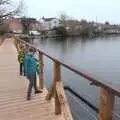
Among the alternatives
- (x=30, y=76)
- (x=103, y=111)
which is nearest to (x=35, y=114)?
(x=30, y=76)

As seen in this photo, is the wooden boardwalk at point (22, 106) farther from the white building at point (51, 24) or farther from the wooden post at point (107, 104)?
the white building at point (51, 24)

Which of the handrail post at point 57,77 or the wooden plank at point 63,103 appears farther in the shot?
the handrail post at point 57,77

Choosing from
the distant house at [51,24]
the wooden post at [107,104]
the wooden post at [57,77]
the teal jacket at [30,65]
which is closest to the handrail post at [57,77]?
the wooden post at [57,77]

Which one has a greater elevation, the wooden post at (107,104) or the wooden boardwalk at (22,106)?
the wooden post at (107,104)

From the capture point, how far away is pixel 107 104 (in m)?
3.54

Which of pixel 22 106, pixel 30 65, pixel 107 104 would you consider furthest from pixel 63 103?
pixel 30 65

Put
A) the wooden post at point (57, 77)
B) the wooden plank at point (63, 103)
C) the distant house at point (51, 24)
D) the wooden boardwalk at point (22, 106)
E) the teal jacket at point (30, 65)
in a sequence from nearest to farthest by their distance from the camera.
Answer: the wooden plank at point (63, 103), the wooden post at point (57, 77), the wooden boardwalk at point (22, 106), the teal jacket at point (30, 65), the distant house at point (51, 24)

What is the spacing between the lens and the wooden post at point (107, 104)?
353 cm

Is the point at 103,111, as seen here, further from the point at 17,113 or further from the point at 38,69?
the point at 38,69

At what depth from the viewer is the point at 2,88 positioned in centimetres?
890

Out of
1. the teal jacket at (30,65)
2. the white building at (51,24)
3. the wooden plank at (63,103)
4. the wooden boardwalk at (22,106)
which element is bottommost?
the white building at (51,24)

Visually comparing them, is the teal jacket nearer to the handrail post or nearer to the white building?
the handrail post

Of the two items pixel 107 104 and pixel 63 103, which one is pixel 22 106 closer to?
pixel 63 103

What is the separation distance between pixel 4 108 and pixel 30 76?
1.16 meters
